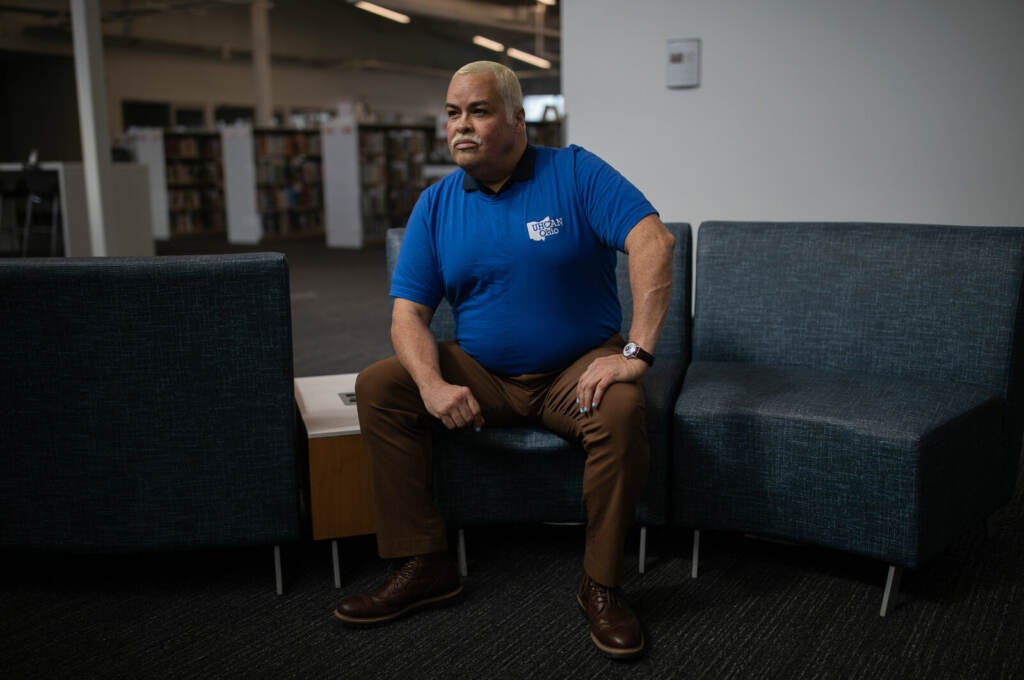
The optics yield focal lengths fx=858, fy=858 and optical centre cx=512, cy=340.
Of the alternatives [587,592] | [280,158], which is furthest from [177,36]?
[587,592]

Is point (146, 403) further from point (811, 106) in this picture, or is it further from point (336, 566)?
point (811, 106)

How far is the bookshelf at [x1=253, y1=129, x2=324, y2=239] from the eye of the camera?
36.6 ft

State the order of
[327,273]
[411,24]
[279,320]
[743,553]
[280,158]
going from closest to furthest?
1. [279,320]
2. [743,553]
3. [327,273]
4. [280,158]
5. [411,24]

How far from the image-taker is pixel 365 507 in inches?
76.2

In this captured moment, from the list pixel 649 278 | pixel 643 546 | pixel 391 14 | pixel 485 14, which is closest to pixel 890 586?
pixel 643 546

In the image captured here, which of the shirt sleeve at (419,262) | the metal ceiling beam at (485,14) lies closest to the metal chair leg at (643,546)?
the shirt sleeve at (419,262)

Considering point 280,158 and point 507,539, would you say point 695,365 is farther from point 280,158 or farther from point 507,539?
point 280,158

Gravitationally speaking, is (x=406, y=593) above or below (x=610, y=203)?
below

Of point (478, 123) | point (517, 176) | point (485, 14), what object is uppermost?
point (485, 14)

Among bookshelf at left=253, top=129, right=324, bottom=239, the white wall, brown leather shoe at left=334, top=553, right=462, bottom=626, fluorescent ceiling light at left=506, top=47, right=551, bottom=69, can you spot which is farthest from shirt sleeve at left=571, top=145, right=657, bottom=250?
fluorescent ceiling light at left=506, top=47, right=551, bottom=69

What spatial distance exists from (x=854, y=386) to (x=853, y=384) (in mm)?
21

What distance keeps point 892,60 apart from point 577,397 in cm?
195

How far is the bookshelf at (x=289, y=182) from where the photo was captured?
11.1 metres

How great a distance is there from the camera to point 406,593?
Answer: 178 centimetres
